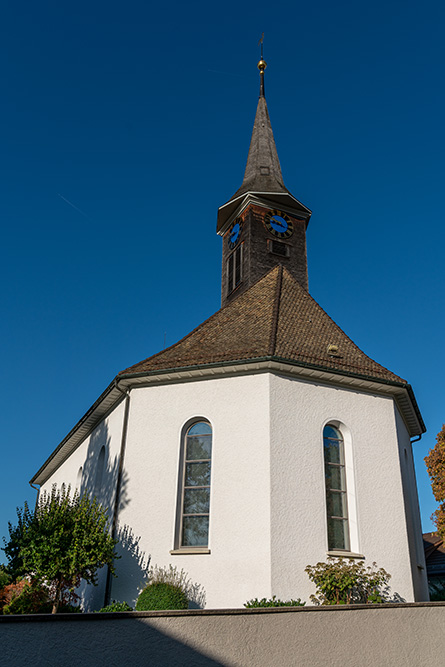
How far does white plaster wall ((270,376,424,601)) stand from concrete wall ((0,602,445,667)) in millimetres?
2472

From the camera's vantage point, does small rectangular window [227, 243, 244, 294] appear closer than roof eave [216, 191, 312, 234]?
Yes

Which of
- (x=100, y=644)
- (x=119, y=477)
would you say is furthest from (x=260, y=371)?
(x=100, y=644)

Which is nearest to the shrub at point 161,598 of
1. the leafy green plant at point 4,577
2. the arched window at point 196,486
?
the arched window at point 196,486

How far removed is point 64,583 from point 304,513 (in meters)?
5.05

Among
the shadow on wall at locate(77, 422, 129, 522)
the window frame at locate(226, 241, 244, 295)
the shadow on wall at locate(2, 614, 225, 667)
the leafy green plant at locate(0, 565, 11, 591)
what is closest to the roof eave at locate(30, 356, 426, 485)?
the shadow on wall at locate(77, 422, 129, 522)

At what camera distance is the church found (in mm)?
11492

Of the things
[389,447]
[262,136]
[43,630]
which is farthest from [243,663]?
[262,136]

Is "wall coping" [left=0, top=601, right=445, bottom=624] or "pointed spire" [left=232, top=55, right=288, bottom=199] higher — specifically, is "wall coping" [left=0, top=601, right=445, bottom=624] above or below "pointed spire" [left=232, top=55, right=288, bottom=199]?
below

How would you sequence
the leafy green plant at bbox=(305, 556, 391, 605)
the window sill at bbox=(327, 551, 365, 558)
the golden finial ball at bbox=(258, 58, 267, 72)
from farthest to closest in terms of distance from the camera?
1. the golden finial ball at bbox=(258, 58, 267, 72)
2. the window sill at bbox=(327, 551, 365, 558)
3. the leafy green plant at bbox=(305, 556, 391, 605)

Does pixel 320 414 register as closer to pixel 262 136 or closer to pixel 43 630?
pixel 43 630

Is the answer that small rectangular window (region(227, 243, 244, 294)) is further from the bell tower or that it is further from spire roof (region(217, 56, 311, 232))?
spire roof (region(217, 56, 311, 232))

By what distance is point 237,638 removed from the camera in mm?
7043

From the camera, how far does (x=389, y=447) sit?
13.5m

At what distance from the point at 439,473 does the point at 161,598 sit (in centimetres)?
1150
